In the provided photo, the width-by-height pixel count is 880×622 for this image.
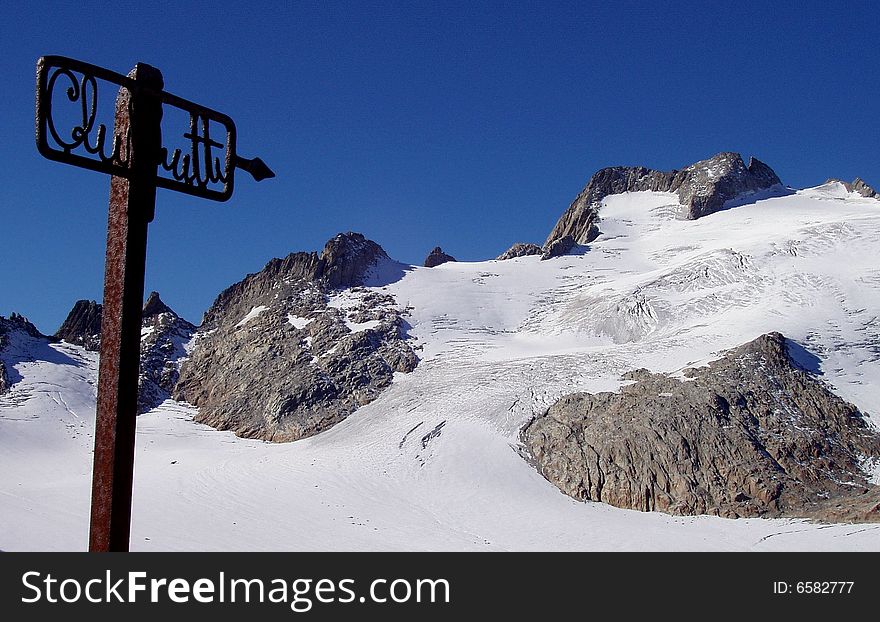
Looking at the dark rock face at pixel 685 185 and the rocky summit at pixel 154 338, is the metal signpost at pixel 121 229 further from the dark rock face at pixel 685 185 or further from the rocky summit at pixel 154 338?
the dark rock face at pixel 685 185

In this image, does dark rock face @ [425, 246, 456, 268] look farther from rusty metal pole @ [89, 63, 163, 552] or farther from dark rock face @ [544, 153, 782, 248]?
rusty metal pole @ [89, 63, 163, 552]

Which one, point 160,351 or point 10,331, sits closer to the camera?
point 10,331

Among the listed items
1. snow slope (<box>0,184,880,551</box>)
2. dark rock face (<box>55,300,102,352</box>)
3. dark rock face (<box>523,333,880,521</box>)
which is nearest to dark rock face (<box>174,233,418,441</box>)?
snow slope (<box>0,184,880,551</box>)

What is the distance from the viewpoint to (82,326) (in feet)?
236

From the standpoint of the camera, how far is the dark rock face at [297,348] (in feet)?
181

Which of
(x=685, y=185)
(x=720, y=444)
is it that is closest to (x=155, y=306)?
(x=720, y=444)

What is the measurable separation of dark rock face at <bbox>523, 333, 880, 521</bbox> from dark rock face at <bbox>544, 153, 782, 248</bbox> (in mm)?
44205

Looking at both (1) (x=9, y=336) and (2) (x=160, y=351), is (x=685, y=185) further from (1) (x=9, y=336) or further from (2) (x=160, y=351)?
(1) (x=9, y=336)


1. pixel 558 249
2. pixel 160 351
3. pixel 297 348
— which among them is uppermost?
pixel 558 249

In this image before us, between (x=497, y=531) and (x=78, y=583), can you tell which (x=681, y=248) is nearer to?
(x=497, y=531)

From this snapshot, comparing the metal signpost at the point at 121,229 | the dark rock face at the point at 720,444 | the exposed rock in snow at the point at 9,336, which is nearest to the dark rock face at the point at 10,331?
the exposed rock in snow at the point at 9,336

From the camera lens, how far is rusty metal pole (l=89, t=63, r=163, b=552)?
416cm

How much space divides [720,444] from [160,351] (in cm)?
4607

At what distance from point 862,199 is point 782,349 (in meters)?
52.2
